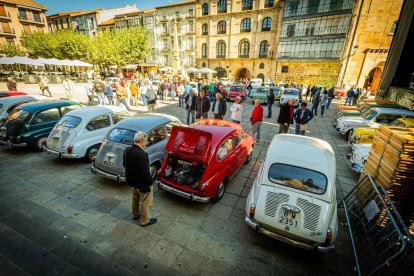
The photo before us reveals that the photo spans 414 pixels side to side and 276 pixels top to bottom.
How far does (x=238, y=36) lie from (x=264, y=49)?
5243 mm

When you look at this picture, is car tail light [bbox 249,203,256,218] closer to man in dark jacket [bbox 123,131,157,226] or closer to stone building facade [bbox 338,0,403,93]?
man in dark jacket [bbox 123,131,157,226]

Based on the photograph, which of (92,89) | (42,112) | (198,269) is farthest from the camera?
(92,89)

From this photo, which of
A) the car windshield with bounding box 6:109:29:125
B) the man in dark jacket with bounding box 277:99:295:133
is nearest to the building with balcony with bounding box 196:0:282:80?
the man in dark jacket with bounding box 277:99:295:133

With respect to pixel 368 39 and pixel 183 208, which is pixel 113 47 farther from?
pixel 368 39

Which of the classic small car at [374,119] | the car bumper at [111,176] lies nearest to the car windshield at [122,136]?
the car bumper at [111,176]

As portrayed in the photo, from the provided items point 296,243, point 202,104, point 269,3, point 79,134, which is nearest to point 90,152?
Answer: point 79,134

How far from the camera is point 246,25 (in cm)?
3266

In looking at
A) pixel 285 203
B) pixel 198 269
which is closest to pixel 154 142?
pixel 198 269

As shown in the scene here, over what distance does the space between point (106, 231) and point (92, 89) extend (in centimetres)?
1265

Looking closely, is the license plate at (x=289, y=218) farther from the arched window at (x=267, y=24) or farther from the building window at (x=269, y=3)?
the building window at (x=269, y=3)

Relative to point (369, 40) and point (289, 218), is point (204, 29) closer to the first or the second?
point (369, 40)

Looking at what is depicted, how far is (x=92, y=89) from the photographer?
1349cm

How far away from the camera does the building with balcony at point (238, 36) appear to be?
3098 cm

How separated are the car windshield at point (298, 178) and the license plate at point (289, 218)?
51 cm
